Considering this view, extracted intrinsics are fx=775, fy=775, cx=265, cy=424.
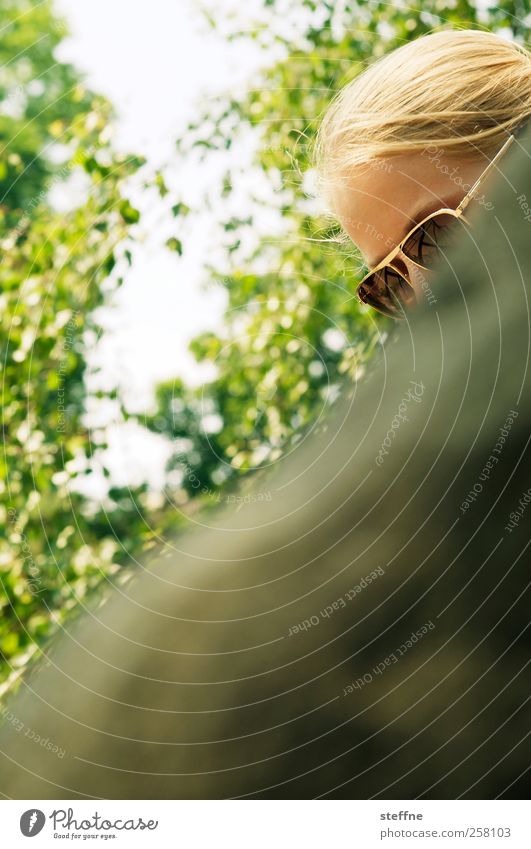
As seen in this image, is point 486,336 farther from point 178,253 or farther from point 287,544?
point 178,253

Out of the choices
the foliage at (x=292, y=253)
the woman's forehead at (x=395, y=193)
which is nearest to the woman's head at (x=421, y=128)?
the woman's forehead at (x=395, y=193)

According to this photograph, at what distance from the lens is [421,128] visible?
0.75 meters

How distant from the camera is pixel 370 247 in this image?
83 centimetres

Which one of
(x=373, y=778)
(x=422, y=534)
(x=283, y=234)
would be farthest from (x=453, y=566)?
(x=283, y=234)

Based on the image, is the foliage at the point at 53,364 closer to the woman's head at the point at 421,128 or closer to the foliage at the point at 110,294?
the foliage at the point at 110,294

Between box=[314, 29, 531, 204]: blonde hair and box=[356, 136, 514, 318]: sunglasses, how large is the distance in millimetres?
76

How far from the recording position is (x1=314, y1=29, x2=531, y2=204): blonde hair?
2.43 feet

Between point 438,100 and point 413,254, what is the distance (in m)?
0.15

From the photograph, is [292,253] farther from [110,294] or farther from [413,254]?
[413,254]

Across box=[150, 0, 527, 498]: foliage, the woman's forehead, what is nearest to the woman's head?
the woman's forehead

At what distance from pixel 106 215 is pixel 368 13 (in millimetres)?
780

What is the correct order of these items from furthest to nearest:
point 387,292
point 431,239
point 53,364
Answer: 1. point 53,364
2. point 387,292
3. point 431,239

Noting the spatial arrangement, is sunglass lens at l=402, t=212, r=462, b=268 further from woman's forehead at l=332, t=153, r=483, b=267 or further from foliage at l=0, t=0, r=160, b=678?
foliage at l=0, t=0, r=160, b=678

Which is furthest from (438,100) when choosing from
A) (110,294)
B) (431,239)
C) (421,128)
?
(110,294)
